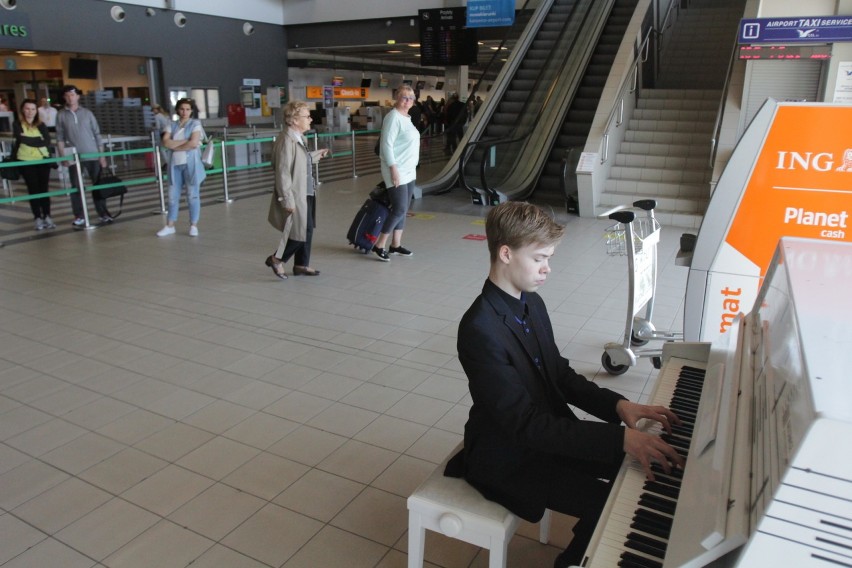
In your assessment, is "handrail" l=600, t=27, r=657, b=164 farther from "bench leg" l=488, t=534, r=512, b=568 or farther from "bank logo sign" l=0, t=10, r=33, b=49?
"bank logo sign" l=0, t=10, r=33, b=49

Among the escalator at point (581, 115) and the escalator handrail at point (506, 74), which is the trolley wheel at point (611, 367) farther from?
the escalator handrail at point (506, 74)

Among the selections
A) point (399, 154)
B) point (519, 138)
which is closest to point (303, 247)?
point (399, 154)

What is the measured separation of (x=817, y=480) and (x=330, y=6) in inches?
703

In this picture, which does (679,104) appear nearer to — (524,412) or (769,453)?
(524,412)

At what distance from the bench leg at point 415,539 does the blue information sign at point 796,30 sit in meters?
8.52

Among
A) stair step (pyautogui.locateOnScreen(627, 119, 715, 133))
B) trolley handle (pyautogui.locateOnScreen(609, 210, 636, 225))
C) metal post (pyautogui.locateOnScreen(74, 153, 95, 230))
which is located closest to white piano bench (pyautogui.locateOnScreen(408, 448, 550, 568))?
trolley handle (pyautogui.locateOnScreen(609, 210, 636, 225))

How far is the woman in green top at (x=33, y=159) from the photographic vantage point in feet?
25.6

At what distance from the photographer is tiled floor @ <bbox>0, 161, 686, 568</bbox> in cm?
250

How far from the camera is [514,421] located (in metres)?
1.73

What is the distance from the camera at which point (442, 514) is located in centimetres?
185

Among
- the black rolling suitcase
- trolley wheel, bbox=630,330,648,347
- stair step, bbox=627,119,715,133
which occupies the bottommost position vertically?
trolley wheel, bbox=630,330,648,347

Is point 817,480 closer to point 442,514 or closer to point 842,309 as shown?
point 842,309

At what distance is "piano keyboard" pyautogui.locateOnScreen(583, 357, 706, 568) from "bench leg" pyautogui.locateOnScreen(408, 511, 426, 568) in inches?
24.6

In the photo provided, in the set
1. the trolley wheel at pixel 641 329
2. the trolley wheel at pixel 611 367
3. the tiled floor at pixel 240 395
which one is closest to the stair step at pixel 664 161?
the tiled floor at pixel 240 395
